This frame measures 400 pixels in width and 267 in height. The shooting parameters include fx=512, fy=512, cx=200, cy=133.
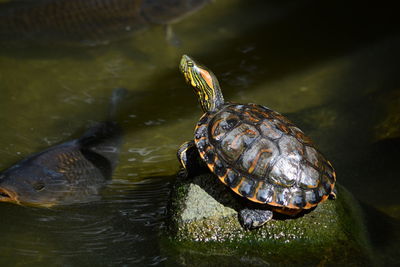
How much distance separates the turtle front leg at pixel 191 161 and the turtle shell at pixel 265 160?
19 cm

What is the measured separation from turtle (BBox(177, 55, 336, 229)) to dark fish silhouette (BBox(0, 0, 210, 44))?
12.5 ft

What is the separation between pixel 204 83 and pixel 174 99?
1.71m

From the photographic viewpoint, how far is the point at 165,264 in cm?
370

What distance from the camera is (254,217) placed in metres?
3.59

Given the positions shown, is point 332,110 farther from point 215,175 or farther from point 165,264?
point 165,264

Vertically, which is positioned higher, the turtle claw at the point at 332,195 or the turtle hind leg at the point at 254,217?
the turtle hind leg at the point at 254,217

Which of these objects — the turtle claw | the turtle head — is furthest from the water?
the turtle head

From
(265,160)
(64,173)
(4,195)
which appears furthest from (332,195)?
(4,195)

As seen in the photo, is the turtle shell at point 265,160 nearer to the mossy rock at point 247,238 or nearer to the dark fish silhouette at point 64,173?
the mossy rock at point 247,238

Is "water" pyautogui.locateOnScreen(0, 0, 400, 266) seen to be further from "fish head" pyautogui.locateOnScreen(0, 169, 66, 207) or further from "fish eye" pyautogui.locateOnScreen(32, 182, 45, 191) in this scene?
"fish eye" pyautogui.locateOnScreen(32, 182, 45, 191)

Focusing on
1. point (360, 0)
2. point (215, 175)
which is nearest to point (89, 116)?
point (215, 175)

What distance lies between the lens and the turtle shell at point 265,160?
354 centimetres

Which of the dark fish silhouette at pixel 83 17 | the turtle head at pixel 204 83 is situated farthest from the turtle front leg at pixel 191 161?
the dark fish silhouette at pixel 83 17

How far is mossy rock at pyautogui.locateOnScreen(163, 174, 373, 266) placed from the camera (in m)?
3.69
